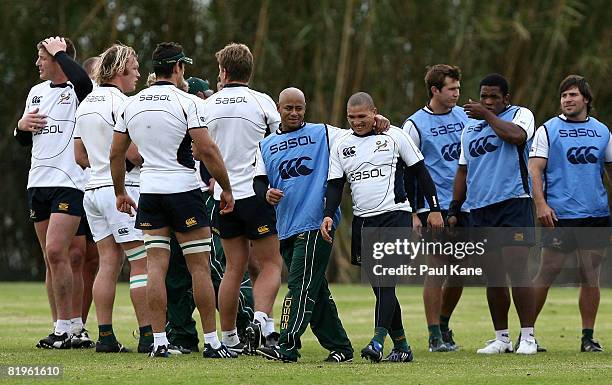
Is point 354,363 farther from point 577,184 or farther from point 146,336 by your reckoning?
point 577,184

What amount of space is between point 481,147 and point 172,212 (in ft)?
8.23

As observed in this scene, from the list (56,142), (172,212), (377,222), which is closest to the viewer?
(377,222)

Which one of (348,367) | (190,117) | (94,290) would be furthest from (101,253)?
(348,367)

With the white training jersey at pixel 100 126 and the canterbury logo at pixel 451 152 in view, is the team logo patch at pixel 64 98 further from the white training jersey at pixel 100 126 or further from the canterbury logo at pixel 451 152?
the canterbury logo at pixel 451 152

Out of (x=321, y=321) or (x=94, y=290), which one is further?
(x=94, y=290)

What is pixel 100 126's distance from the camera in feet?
32.0

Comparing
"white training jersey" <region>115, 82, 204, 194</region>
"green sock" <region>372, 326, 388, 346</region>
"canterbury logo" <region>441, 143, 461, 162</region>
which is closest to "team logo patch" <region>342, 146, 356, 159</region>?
"white training jersey" <region>115, 82, 204, 194</region>

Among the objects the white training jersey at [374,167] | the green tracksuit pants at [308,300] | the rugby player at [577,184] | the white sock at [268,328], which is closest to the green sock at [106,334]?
the white sock at [268,328]

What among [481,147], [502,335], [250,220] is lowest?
[502,335]

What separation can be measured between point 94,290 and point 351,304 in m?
6.15

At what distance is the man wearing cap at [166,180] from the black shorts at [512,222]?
2.15m

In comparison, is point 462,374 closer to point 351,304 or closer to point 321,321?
point 321,321

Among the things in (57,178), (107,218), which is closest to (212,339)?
(107,218)

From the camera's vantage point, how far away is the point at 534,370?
8305 mm
